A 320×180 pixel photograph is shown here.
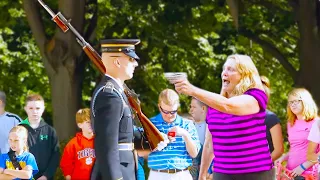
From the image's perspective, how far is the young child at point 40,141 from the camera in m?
10.2

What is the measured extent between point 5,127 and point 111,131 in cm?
452

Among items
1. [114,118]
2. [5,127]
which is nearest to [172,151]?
[5,127]

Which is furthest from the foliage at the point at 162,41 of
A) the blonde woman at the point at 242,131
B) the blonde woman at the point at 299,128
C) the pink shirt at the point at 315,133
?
the blonde woman at the point at 242,131

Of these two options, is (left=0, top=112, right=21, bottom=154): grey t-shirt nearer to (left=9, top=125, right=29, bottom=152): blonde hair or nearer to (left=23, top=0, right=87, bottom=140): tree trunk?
(left=9, top=125, right=29, bottom=152): blonde hair

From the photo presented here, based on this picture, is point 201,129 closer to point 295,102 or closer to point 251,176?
point 295,102

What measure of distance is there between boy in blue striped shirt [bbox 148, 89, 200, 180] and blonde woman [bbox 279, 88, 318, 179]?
0.94 metres

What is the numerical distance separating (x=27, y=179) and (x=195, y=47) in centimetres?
1132

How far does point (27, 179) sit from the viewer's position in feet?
31.6

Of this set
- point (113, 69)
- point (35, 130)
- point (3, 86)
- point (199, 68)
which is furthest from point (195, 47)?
point (113, 69)

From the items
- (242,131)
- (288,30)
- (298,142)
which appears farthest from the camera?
(288,30)

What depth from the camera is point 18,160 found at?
962cm

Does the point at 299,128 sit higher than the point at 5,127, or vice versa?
the point at 5,127

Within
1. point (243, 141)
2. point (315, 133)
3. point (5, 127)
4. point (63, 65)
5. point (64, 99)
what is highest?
point (63, 65)

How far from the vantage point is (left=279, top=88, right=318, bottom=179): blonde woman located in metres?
9.18
